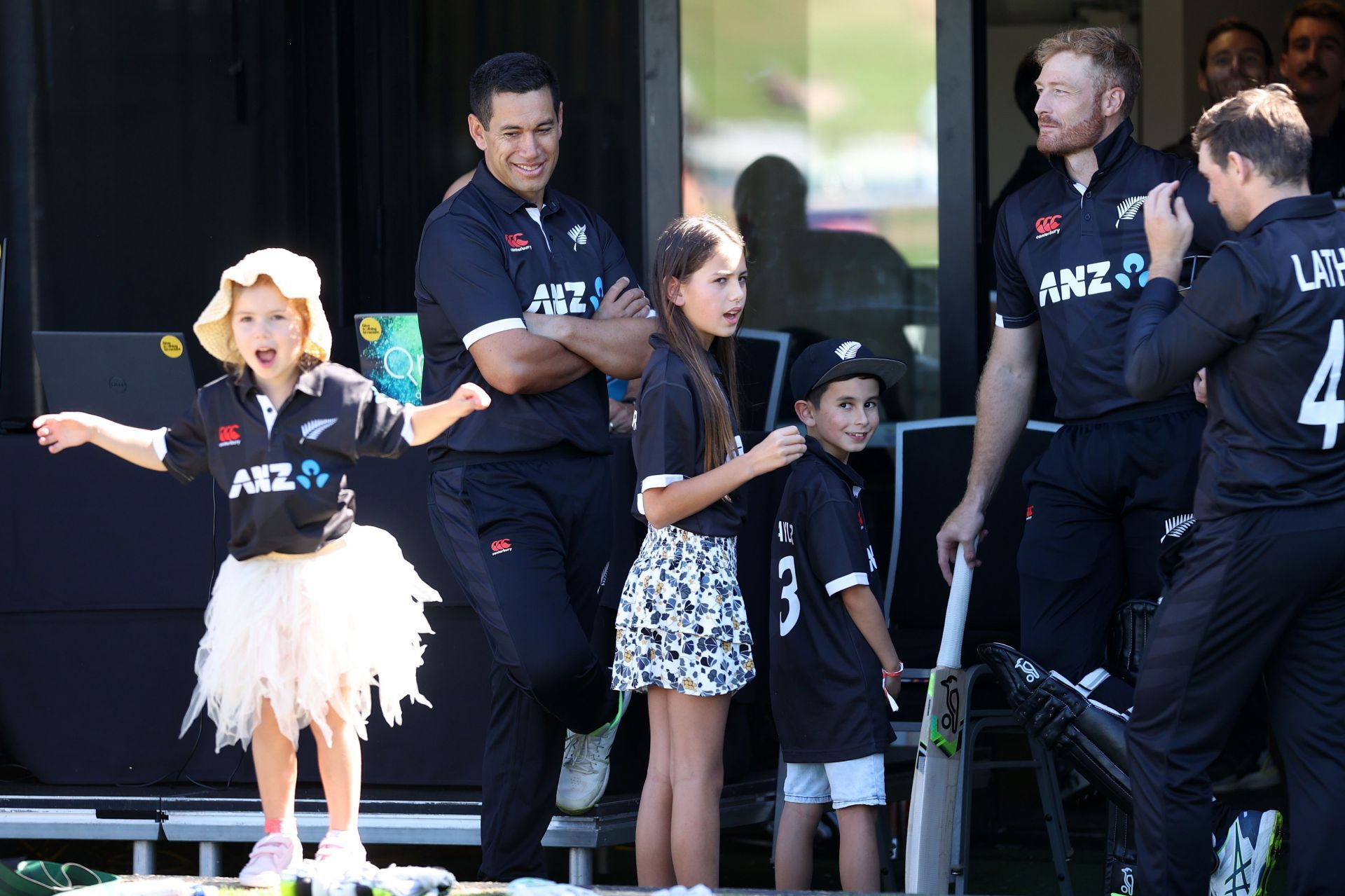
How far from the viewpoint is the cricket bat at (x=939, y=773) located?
3.25m

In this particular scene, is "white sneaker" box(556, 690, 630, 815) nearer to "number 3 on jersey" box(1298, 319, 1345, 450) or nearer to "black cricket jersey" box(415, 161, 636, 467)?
"black cricket jersey" box(415, 161, 636, 467)

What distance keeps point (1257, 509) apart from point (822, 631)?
0.94 meters

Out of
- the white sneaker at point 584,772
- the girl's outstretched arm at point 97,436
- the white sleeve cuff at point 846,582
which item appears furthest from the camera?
the white sneaker at point 584,772

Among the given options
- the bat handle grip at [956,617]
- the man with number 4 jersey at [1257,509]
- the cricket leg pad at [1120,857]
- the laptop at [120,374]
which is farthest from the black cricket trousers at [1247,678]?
the laptop at [120,374]

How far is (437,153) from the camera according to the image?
5512 mm

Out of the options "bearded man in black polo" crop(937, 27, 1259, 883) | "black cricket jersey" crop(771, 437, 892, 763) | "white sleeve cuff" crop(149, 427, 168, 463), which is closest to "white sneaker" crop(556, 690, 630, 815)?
"black cricket jersey" crop(771, 437, 892, 763)

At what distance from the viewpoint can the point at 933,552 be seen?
4316 millimetres

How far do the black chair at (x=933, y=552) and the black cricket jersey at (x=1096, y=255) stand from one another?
661 millimetres

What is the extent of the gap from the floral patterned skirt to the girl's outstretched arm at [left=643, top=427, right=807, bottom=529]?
78 millimetres

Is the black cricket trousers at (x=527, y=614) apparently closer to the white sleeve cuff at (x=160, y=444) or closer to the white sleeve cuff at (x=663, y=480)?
the white sleeve cuff at (x=663, y=480)

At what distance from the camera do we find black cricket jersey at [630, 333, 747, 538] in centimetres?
316

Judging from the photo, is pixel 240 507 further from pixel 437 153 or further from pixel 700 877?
pixel 437 153

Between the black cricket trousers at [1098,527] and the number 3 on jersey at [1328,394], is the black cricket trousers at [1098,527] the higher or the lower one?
the lower one

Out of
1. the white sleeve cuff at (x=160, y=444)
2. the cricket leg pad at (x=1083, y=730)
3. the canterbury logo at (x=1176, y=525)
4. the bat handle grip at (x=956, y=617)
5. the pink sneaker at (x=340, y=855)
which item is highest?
the white sleeve cuff at (x=160, y=444)
